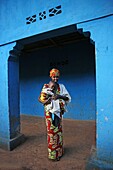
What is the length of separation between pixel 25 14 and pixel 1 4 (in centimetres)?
75

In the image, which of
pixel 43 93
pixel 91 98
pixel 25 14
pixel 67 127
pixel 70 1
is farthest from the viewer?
pixel 91 98

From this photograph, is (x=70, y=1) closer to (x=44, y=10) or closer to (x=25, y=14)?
(x=44, y=10)

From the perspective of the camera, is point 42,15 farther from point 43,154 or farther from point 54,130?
point 43,154

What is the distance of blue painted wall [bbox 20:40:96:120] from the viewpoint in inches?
206

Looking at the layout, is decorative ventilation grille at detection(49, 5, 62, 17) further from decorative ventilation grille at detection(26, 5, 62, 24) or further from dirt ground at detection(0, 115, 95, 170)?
→ dirt ground at detection(0, 115, 95, 170)

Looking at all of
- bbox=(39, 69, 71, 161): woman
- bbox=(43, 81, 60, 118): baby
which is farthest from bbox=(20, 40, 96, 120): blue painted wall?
bbox=(43, 81, 60, 118): baby

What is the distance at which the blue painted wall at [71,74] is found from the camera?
5.22 meters

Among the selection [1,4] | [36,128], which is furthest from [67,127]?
[1,4]

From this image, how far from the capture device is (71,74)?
553cm

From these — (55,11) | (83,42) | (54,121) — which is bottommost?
(54,121)

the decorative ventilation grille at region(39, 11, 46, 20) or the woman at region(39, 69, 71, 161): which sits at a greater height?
the decorative ventilation grille at region(39, 11, 46, 20)

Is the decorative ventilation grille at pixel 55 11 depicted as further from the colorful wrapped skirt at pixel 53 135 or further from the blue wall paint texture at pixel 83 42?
the colorful wrapped skirt at pixel 53 135

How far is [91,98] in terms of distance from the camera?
17.1 ft

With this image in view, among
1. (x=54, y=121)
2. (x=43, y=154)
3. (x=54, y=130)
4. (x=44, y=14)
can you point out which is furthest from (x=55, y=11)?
(x=43, y=154)
